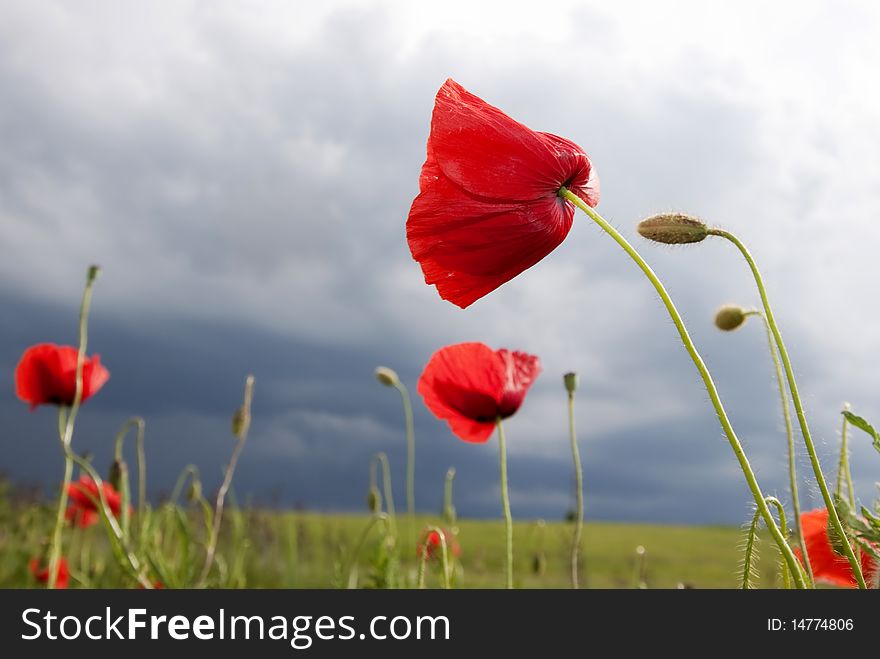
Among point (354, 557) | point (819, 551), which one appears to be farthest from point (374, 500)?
point (819, 551)

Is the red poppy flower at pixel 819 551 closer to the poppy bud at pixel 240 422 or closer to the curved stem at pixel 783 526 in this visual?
the curved stem at pixel 783 526

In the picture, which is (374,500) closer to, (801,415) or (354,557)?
(354,557)

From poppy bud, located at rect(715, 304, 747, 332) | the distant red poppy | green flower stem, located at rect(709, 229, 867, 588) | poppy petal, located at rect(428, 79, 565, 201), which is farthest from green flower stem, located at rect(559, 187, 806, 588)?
the distant red poppy

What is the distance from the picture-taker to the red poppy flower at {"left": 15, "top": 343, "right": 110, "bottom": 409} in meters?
3.31

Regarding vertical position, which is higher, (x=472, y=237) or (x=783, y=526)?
(x=472, y=237)

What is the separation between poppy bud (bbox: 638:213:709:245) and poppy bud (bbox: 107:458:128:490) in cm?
269

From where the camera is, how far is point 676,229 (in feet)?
3.76

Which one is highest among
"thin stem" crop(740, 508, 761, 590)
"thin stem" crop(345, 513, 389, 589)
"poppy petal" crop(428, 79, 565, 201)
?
"poppy petal" crop(428, 79, 565, 201)

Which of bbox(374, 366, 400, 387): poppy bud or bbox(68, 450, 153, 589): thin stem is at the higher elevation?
bbox(374, 366, 400, 387): poppy bud

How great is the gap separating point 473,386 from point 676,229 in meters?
1.31

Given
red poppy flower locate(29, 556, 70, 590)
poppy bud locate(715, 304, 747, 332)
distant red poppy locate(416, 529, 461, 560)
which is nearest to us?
poppy bud locate(715, 304, 747, 332)

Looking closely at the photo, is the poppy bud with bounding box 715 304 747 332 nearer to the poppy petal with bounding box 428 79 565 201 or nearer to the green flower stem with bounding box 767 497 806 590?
the green flower stem with bounding box 767 497 806 590

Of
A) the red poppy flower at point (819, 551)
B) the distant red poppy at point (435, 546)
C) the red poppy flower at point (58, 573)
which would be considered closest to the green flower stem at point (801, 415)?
the red poppy flower at point (819, 551)
